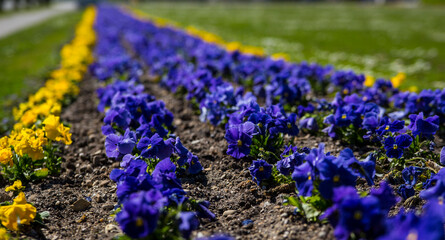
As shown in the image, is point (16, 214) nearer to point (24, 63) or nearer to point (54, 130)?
point (54, 130)

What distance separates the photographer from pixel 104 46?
970 cm

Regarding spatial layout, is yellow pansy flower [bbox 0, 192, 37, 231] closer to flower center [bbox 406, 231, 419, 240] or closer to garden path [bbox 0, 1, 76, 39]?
flower center [bbox 406, 231, 419, 240]

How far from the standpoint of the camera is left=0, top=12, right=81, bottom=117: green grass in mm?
7108

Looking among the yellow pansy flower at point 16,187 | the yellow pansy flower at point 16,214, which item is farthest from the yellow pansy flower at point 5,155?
the yellow pansy flower at point 16,214

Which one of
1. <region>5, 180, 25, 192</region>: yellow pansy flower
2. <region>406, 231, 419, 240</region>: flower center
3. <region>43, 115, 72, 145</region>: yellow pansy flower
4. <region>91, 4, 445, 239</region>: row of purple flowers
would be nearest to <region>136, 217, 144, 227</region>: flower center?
<region>91, 4, 445, 239</region>: row of purple flowers

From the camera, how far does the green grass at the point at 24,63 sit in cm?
711

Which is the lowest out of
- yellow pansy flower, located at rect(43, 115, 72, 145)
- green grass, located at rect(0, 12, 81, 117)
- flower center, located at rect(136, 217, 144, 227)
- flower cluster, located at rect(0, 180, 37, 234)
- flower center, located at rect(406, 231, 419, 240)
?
green grass, located at rect(0, 12, 81, 117)

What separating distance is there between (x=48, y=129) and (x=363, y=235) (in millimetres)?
2647

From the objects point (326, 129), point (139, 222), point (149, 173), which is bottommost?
point (326, 129)

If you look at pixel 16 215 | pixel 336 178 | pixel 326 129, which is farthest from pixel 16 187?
pixel 326 129

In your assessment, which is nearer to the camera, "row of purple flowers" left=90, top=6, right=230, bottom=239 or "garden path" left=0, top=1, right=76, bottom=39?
"row of purple flowers" left=90, top=6, right=230, bottom=239

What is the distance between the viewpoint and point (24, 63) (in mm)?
10148

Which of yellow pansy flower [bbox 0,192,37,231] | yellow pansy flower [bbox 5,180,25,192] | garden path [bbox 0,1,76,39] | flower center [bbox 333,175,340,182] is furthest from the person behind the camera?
garden path [bbox 0,1,76,39]

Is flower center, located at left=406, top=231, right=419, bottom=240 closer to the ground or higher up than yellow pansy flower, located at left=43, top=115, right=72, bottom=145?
closer to the ground
